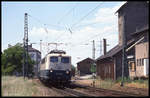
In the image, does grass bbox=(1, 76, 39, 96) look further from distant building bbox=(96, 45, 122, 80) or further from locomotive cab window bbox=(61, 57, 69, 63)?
distant building bbox=(96, 45, 122, 80)

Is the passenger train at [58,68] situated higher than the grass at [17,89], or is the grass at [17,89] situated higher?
the passenger train at [58,68]

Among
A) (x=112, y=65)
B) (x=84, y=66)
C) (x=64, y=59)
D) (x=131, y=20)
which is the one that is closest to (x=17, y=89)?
(x=64, y=59)

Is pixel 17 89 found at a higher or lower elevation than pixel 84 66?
lower

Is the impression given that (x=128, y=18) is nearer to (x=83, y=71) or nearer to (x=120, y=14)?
(x=120, y=14)

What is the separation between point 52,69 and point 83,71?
2204 inches

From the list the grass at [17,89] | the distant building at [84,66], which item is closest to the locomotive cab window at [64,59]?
the grass at [17,89]

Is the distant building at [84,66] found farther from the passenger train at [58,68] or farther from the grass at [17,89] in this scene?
the grass at [17,89]

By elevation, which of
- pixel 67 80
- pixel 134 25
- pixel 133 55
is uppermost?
pixel 134 25

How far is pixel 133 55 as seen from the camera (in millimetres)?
46375

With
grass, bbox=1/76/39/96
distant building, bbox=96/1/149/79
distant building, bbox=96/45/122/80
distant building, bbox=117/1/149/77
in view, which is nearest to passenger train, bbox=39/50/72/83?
grass, bbox=1/76/39/96

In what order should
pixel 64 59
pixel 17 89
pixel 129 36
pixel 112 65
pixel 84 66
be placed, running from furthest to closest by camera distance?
pixel 84 66
pixel 129 36
pixel 112 65
pixel 64 59
pixel 17 89

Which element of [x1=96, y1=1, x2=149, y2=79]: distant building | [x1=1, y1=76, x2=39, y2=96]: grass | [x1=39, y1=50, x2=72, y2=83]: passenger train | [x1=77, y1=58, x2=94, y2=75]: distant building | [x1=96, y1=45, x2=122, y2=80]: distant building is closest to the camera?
[x1=1, y1=76, x2=39, y2=96]: grass

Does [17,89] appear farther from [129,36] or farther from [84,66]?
[84,66]

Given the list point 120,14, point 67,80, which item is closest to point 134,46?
point 120,14
